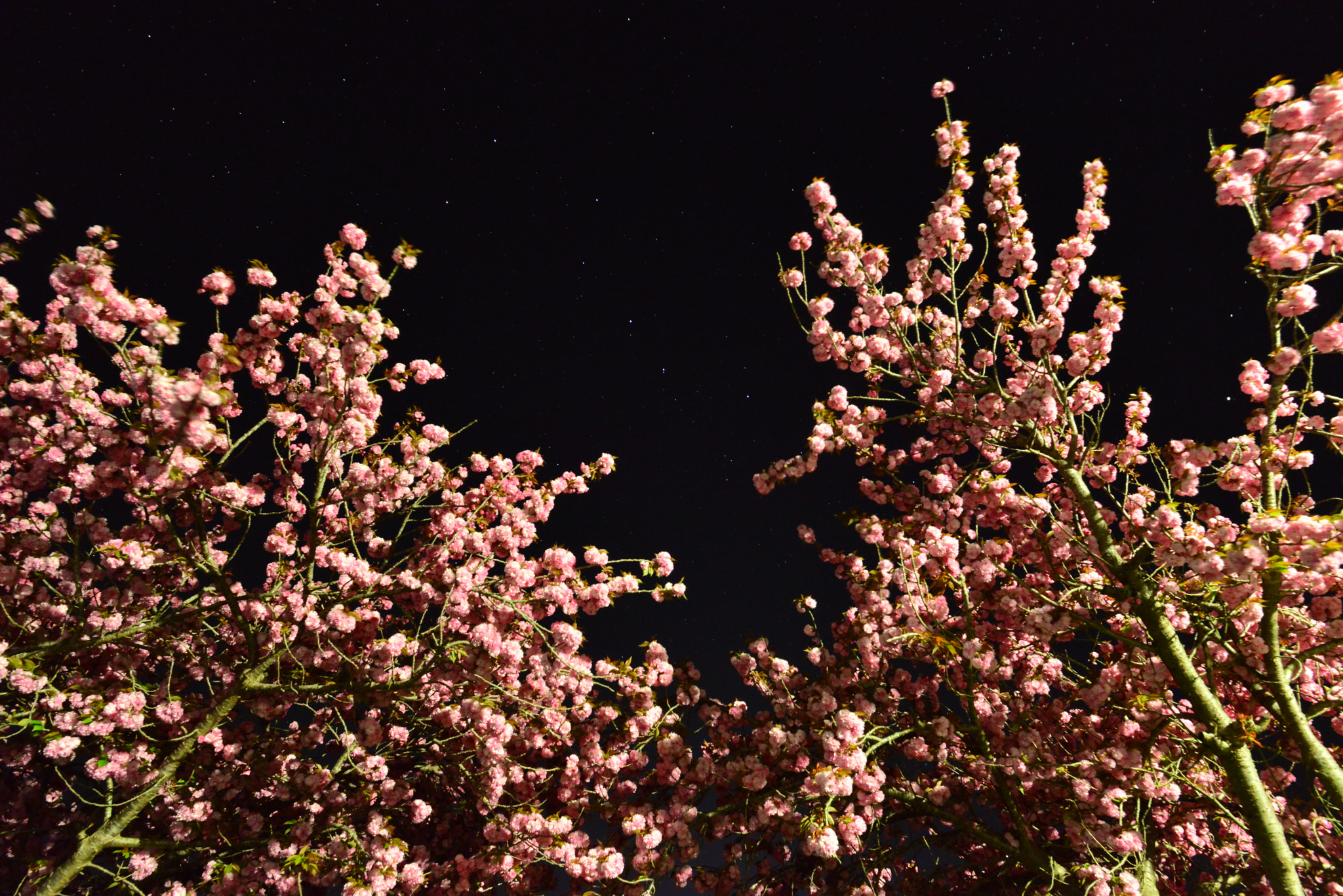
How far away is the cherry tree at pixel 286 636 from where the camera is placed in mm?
5344

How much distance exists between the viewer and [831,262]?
7.07 m

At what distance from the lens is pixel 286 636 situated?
581 centimetres

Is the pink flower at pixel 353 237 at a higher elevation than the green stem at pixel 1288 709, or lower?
Answer: higher

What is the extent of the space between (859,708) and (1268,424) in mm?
4738

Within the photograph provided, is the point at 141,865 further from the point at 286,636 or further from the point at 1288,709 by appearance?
the point at 1288,709

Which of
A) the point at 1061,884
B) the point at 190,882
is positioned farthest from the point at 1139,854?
the point at 190,882

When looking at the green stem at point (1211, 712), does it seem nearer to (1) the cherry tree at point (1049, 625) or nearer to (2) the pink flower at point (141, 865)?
(1) the cherry tree at point (1049, 625)

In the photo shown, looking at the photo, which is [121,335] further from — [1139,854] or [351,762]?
[1139,854]

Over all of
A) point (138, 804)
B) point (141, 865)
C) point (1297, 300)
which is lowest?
point (141, 865)

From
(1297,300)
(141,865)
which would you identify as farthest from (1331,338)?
(141,865)

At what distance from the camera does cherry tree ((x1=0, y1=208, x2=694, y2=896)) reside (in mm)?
5344

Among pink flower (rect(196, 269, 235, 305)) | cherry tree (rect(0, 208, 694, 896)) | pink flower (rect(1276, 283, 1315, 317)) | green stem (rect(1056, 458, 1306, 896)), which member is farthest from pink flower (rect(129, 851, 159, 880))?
pink flower (rect(1276, 283, 1315, 317))

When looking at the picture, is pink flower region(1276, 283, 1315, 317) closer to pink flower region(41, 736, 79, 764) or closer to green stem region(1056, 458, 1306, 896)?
green stem region(1056, 458, 1306, 896)

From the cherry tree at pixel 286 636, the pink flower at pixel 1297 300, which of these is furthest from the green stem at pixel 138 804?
the pink flower at pixel 1297 300
